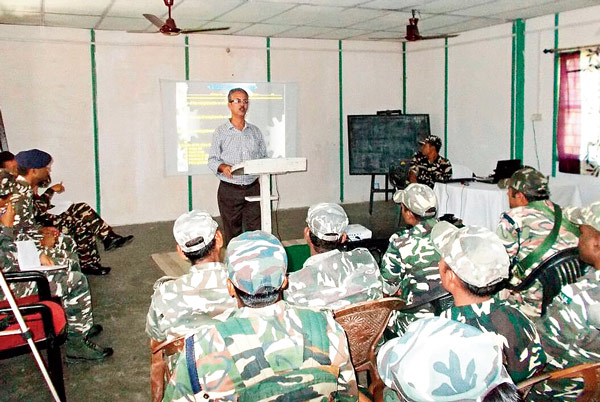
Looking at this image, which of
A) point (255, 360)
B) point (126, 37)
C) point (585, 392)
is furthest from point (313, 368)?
point (126, 37)

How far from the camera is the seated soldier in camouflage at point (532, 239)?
295cm

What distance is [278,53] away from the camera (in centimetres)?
865

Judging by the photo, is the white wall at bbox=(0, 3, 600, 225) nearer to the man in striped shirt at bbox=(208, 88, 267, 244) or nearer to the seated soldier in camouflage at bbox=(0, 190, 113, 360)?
the man in striped shirt at bbox=(208, 88, 267, 244)

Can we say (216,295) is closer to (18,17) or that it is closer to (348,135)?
(18,17)

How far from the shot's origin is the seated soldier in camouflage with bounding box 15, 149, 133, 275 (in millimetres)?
4609

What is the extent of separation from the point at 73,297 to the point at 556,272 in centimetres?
294

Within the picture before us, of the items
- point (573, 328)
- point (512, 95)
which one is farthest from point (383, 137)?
point (573, 328)

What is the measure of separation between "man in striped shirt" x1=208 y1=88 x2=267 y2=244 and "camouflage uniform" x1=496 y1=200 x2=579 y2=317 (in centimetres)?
242

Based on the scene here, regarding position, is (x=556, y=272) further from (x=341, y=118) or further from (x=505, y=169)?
(x=341, y=118)

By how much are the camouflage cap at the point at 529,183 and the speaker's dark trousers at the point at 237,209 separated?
227 centimetres

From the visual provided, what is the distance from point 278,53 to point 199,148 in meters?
2.01

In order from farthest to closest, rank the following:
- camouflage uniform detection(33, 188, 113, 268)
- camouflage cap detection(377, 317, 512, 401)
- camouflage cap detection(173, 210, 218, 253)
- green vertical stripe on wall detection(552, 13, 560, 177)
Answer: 1. green vertical stripe on wall detection(552, 13, 560, 177)
2. camouflage uniform detection(33, 188, 113, 268)
3. camouflage cap detection(173, 210, 218, 253)
4. camouflage cap detection(377, 317, 512, 401)

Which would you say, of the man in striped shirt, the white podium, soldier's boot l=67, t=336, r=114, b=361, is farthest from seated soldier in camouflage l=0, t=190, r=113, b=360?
the man in striped shirt

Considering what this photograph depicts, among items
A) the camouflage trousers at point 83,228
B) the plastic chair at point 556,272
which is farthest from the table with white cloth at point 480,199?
the camouflage trousers at point 83,228
